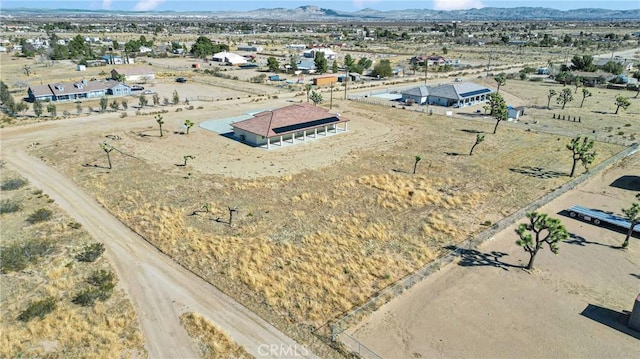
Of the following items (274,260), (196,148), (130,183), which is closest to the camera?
(274,260)

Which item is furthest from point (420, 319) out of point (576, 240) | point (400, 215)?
point (576, 240)

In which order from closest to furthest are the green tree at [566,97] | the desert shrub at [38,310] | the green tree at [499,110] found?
1. the desert shrub at [38,310]
2. the green tree at [499,110]
3. the green tree at [566,97]

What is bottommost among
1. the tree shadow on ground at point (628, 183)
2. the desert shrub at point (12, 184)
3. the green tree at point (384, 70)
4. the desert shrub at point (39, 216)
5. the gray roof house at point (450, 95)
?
the desert shrub at point (39, 216)

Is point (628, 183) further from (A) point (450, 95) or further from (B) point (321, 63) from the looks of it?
(B) point (321, 63)

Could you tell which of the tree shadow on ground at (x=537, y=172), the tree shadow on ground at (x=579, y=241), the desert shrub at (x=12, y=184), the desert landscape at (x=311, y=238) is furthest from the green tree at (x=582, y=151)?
the desert shrub at (x=12, y=184)

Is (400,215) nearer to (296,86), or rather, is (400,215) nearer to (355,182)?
(355,182)

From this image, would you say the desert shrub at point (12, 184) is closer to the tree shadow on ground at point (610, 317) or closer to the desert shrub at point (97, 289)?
the desert shrub at point (97, 289)

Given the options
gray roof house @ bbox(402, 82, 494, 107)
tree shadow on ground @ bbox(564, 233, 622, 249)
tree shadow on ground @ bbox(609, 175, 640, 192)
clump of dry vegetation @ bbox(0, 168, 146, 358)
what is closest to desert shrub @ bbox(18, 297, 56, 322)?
clump of dry vegetation @ bbox(0, 168, 146, 358)
